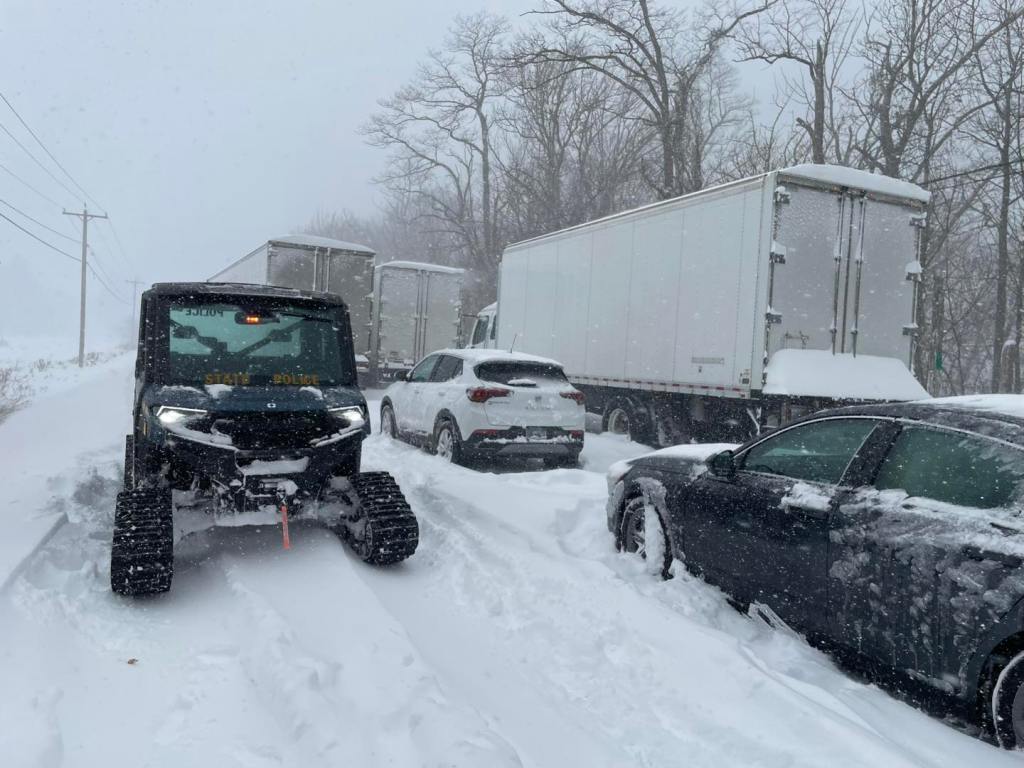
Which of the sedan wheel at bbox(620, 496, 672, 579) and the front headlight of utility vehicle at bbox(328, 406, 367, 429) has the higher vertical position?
the front headlight of utility vehicle at bbox(328, 406, 367, 429)

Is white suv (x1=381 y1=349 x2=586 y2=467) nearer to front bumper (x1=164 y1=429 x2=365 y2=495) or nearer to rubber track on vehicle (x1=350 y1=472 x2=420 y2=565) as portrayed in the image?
rubber track on vehicle (x1=350 y1=472 x2=420 y2=565)

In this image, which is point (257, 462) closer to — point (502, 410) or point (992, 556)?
point (992, 556)

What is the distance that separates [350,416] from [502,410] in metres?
4.28

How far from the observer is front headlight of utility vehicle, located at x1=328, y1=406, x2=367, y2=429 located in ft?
18.5

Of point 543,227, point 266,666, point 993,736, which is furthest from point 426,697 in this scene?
point 543,227

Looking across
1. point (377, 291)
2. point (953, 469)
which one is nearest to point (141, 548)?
point (953, 469)

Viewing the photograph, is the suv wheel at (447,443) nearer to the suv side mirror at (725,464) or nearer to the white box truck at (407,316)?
the suv side mirror at (725,464)

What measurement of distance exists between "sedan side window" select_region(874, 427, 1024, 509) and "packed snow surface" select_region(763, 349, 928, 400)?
19.9 ft

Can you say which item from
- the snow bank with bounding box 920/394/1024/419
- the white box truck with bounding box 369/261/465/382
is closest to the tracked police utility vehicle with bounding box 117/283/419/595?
the snow bank with bounding box 920/394/1024/419

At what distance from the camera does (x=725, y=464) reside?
4.88m

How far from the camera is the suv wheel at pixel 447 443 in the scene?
33.3ft

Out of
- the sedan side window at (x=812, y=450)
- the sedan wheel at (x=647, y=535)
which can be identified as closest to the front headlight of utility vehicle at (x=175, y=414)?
the sedan wheel at (x=647, y=535)

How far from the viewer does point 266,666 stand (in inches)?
147

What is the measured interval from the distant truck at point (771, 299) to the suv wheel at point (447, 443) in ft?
11.9
